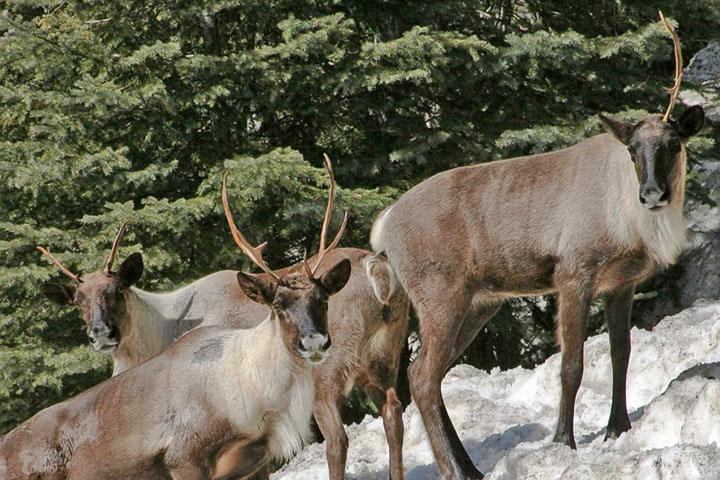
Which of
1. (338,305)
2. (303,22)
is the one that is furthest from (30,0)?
(338,305)

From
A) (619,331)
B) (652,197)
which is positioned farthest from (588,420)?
(652,197)

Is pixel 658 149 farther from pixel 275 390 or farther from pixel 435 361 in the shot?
pixel 275 390

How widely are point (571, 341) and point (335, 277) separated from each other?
171cm

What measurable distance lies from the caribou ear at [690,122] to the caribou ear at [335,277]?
93.4 inches

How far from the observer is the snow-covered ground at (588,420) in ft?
20.0

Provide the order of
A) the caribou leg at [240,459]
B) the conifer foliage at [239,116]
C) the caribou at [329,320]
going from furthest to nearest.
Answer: the conifer foliage at [239,116] < the caribou at [329,320] < the caribou leg at [240,459]

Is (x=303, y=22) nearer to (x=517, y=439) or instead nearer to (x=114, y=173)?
(x=114, y=173)

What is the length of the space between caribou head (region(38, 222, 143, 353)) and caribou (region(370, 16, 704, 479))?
1820 mm

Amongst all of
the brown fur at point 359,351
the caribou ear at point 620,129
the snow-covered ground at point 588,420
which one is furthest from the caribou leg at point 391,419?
the caribou ear at point 620,129

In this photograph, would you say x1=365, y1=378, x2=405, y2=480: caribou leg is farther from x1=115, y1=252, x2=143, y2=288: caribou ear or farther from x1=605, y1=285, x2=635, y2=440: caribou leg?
x1=115, y1=252, x2=143, y2=288: caribou ear

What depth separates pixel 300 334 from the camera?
20.1ft

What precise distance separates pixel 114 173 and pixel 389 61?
2.87 m

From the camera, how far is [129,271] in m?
8.29

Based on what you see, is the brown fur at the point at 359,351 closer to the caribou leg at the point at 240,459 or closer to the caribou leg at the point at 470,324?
the caribou leg at the point at 240,459
